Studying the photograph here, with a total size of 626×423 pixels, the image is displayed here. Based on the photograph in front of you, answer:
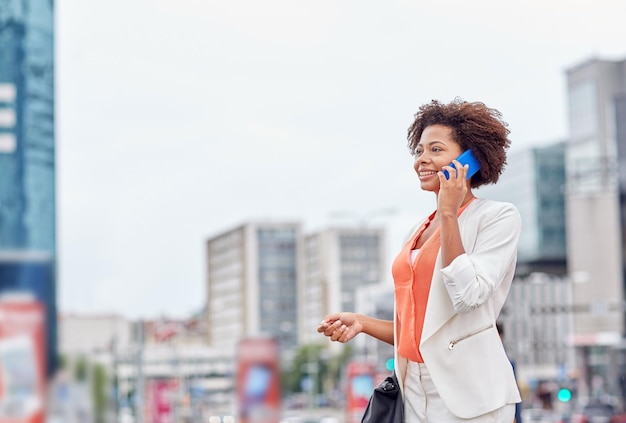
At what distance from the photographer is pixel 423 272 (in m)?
2.59

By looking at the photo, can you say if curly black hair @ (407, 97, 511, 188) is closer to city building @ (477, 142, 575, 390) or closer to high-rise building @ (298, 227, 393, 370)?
city building @ (477, 142, 575, 390)

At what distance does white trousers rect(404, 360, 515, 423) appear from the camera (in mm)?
2502

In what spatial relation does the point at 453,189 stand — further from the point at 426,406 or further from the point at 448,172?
the point at 426,406

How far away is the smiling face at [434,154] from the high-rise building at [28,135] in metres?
11.2

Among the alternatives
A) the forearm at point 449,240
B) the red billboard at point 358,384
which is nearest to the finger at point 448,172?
the forearm at point 449,240

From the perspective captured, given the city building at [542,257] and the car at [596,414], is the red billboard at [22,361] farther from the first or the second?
the city building at [542,257]

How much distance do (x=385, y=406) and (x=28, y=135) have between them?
12.0 meters

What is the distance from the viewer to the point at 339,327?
265 cm

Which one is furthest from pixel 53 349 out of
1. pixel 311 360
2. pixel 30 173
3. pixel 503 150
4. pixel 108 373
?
pixel 311 360

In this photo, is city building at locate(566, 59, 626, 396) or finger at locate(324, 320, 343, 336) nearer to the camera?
finger at locate(324, 320, 343, 336)

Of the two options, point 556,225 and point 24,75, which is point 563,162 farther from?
point 24,75

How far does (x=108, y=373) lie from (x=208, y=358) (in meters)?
119

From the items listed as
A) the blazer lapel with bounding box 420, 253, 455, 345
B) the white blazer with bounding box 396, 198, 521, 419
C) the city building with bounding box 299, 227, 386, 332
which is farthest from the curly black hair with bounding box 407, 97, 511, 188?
the city building with bounding box 299, 227, 386, 332

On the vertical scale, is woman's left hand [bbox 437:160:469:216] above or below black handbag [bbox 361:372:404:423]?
above
